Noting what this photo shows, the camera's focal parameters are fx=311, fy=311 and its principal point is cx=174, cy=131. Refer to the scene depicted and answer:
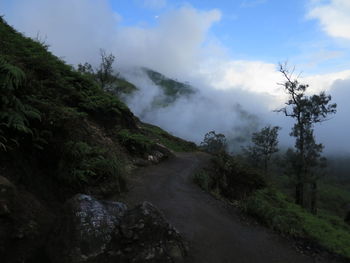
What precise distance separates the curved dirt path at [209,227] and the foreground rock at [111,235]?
0.87m

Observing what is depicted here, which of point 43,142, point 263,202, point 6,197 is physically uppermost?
point 43,142

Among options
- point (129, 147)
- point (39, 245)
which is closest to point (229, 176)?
point (129, 147)

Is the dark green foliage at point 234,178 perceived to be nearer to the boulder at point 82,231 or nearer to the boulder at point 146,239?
the boulder at point 146,239

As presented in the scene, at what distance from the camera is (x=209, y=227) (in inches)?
358

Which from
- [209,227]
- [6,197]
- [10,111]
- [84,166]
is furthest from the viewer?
[209,227]

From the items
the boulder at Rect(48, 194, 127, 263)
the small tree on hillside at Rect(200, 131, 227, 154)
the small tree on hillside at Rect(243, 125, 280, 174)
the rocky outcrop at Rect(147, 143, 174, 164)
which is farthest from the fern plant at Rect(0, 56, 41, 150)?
the small tree on hillside at Rect(200, 131, 227, 154)

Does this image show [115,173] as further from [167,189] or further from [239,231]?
[239,231]

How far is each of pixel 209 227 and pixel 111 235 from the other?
3.71 meters

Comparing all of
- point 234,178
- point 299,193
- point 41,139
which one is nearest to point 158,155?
point 234,178

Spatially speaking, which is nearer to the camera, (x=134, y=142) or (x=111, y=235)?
(x=111, y=235)

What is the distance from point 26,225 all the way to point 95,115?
10672mm

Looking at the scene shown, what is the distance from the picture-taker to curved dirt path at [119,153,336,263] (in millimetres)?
7699

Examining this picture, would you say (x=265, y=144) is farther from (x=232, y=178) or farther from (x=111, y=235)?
(x=111, y=235)

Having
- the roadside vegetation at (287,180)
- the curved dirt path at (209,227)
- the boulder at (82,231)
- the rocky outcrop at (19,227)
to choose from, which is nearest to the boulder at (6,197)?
the rocky outcrop at (19,227)
